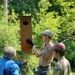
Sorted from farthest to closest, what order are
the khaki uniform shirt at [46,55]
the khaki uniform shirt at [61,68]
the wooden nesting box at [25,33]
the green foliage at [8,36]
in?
the green foliage at [8,36] → the wooden nesting box at [25,33] → the khaki uniform shirt at [46,55] → the khaki uniform shirt at [61,68]

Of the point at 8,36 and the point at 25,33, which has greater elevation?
the point at 25,33

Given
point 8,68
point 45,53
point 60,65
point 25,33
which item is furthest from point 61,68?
point 25,33

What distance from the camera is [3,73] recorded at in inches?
213

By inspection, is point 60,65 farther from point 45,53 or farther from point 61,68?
point 45,53

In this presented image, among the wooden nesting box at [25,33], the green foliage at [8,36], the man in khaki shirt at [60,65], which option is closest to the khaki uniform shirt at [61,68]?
the man in khaki shirt at [60,65]

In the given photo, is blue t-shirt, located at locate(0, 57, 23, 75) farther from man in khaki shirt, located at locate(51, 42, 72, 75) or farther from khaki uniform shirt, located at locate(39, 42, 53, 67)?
khaki uniform shirt, located at locate(39, 42, 53, 67)

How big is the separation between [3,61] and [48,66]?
141 centimetres

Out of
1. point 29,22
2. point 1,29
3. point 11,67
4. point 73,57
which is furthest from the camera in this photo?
point 73,57

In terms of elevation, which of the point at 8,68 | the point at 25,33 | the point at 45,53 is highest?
the point at 25,33

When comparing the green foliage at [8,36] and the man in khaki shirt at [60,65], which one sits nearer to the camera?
the man in khaki shirt at [60,65]

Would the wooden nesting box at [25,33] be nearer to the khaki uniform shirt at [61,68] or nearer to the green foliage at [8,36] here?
the khaki uniform shirt at [61,68]

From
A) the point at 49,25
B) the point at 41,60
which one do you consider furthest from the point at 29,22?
the point at 49,25

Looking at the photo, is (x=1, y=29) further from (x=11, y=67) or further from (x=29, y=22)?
(x=11, y=67)

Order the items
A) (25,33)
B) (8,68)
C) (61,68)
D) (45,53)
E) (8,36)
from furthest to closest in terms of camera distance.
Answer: (8,36) → (25,33) → (45,53) → (8,68) → (61,68)
